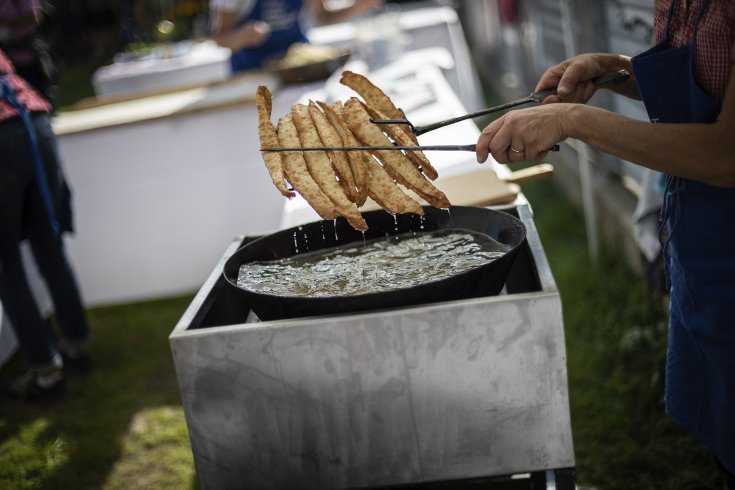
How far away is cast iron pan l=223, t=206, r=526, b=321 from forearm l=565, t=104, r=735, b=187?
0.30 meters

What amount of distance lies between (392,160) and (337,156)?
0.43 ft

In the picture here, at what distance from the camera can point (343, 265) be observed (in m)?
→ 1.85

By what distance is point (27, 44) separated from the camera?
4.30 meters

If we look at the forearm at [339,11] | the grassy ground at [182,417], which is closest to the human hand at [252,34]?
the forearm at [339,11]

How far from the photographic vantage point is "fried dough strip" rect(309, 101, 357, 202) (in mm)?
1759

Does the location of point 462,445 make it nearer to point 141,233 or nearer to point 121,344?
point 121,344

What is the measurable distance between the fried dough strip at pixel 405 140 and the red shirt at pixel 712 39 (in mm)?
614

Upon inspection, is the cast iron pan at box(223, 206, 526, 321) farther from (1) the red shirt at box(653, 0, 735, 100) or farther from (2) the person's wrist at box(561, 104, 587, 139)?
(1) the red shirt at box(653, 0, 735, 100)

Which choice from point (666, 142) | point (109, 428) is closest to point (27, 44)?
point (109, 428)

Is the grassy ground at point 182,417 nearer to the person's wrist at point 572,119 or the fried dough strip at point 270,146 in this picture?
the person's wrist at point 572,119

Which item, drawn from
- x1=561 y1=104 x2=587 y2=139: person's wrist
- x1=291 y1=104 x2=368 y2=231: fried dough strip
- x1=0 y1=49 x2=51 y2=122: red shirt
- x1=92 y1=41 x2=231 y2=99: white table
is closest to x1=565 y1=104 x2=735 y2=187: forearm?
x1=561 y1=104 x2=587 y2=139: person's wrist

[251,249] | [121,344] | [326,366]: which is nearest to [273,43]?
[121,344]

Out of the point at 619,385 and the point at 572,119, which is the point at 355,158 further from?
the point at 619,385

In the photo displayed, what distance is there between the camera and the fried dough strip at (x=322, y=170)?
5.56 feet
